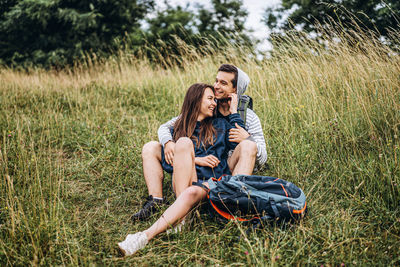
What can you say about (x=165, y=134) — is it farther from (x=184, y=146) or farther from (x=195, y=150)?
(x=184, y=146)

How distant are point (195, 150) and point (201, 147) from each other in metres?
0.07

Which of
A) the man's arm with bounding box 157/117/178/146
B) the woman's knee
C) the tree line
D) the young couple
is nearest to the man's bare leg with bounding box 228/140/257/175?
the young couple

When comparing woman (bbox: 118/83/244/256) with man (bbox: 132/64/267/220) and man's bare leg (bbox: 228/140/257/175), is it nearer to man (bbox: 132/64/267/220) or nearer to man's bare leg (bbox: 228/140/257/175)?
man (bbox: 132/64/267/220)

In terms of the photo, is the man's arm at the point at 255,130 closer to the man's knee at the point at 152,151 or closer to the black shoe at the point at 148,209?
the man's knee at the point at 152,151

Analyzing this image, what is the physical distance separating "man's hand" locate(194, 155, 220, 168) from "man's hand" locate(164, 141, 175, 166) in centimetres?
24

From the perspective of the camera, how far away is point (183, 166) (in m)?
2.34

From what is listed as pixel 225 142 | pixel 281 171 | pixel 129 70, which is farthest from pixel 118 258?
pixel 129 70

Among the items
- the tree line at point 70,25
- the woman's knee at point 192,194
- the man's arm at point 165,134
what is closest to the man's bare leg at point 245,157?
the woman's knee at point 192,194

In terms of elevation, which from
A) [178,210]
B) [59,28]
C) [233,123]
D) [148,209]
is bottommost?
[148,209]

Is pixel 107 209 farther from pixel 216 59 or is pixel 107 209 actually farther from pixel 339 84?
pixel 216 59

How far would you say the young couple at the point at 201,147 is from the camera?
91.4 inches

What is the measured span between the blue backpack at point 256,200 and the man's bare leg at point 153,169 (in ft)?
2.07

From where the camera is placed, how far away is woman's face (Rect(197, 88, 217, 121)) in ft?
9.42

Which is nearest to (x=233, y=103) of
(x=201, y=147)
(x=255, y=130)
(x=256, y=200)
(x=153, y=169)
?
(x=255, y=130)
